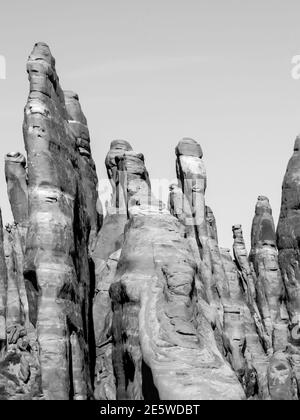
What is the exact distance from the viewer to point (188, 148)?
38.4m

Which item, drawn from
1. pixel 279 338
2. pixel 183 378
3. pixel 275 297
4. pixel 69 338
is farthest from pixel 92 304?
pixel 275 297

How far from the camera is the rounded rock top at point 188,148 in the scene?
38312mm

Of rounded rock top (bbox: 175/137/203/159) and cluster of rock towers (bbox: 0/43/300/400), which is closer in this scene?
cluster of rock towers (bbox: 0/43/300/400)

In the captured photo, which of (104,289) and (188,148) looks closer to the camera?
(104,289)

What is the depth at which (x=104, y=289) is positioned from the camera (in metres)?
26.2

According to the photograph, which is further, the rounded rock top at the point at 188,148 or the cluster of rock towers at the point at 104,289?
the rounded rock top at the point at 188,148

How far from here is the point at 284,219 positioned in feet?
106

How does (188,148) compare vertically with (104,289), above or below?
above

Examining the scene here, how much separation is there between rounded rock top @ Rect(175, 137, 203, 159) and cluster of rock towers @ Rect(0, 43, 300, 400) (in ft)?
13.2

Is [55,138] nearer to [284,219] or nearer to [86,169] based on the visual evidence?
[86,169]

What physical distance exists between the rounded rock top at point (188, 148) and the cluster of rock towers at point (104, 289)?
13.2ft

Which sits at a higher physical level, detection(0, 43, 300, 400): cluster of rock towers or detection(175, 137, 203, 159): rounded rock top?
detection(175, 137, 203, 159): rounded rock top

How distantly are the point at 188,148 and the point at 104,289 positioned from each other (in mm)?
13478

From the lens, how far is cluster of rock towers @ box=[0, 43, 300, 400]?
→ 17.0 m
